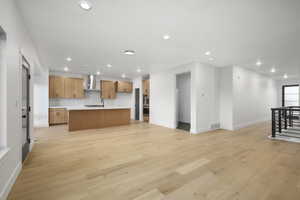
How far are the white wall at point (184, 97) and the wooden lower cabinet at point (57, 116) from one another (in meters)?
6.14

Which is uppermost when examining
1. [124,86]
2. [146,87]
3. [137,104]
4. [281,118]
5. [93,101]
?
[124,86]

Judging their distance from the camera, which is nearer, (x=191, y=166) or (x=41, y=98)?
(x=191, y=166)

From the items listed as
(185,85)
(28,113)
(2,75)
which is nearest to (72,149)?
(28,113)

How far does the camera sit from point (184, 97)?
7.85 metres

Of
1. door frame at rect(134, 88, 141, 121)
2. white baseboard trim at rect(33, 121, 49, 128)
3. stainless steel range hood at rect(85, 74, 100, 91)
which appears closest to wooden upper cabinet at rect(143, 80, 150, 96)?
door frame at rect(134, 88, 141, 121)

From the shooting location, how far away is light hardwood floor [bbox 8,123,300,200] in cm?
182

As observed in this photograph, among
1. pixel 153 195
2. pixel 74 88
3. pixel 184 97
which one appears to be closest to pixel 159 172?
pixel 153 195

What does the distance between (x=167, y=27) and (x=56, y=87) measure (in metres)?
6.66

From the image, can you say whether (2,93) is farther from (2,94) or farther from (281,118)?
(281,118)

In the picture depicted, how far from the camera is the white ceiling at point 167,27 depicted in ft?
A: 6.76

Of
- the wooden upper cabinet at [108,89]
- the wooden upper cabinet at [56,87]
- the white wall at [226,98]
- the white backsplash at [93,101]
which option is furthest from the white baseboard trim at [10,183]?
the white wall at [226,98]

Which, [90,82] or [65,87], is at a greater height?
[90,82]

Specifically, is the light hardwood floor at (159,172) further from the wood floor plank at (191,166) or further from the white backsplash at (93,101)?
the white backsplash at (93,101)

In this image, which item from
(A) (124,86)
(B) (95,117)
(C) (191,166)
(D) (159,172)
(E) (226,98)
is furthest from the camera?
(A) (124,86)
